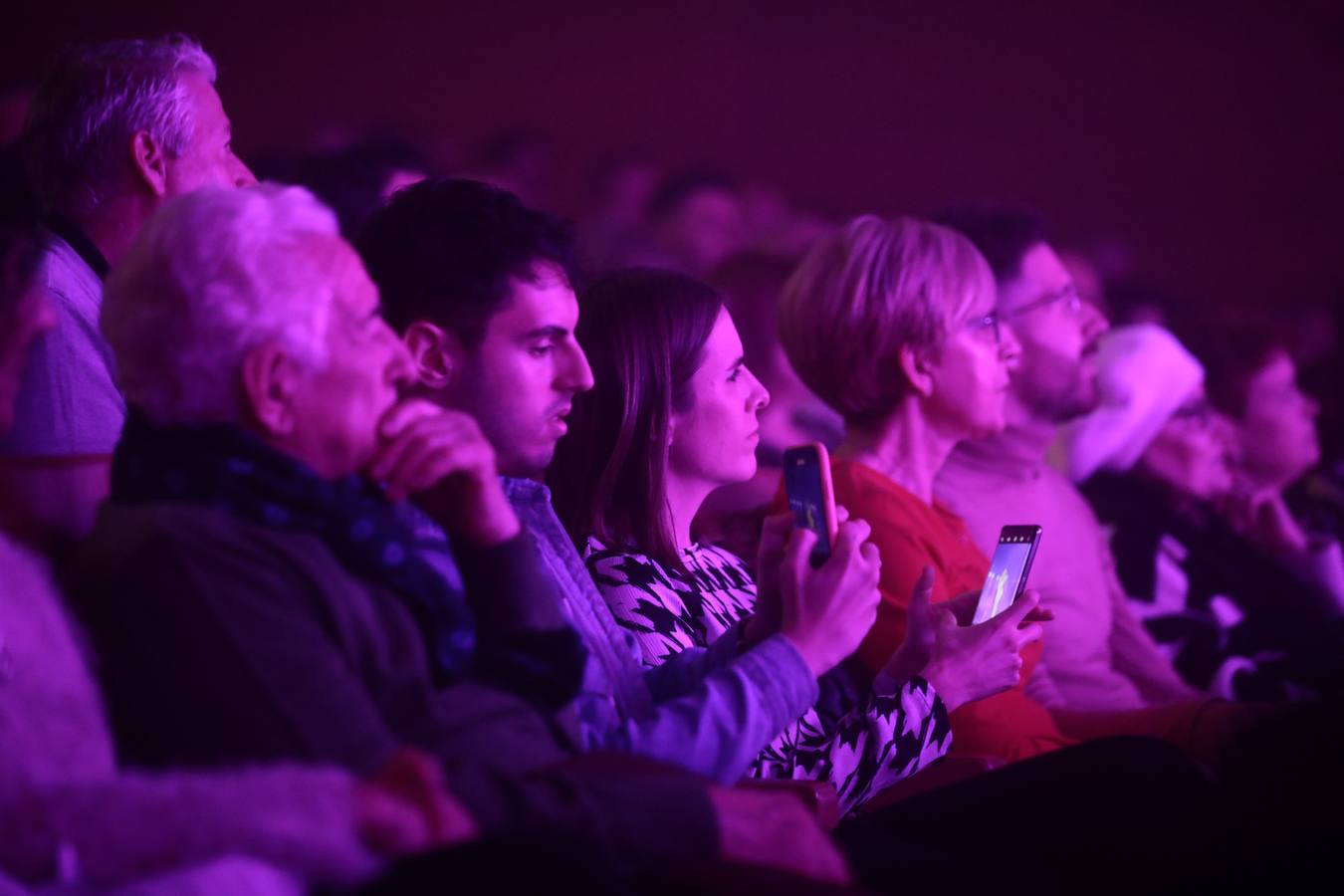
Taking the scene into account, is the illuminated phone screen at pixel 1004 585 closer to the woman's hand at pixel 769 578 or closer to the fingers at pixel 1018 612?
the fingers at pixel 1018 612

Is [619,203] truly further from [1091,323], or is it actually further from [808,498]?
[808,498]

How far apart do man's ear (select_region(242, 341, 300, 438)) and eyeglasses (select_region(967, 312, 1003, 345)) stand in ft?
4.72

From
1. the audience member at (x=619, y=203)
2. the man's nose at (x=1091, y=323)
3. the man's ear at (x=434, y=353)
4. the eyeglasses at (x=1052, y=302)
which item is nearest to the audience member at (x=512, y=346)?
the man's ear at (x=434, y=353)

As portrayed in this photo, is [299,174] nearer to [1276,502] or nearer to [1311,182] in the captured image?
[1276,502]

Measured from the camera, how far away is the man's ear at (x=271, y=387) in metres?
1.32

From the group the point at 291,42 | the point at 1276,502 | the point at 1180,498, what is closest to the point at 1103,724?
the point at 1180,498

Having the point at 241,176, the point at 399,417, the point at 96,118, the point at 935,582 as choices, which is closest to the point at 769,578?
the point at 935,582

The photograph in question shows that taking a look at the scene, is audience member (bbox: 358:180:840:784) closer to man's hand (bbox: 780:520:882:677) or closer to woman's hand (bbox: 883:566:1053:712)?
man's hand (bbox: 780:520:882:677)

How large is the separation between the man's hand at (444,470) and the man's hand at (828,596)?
367mm

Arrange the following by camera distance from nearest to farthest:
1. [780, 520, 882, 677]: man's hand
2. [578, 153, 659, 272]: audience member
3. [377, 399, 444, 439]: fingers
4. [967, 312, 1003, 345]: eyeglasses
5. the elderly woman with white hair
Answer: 1. [377, 399, 444, 439]: fingers
2. [780, 520, 882, 677]: man's hand
3. [967, 312, 1003, 345]: eyeglasses
4. the elderly woman with white hair
5. [578, 153, 659, 272]: audience member

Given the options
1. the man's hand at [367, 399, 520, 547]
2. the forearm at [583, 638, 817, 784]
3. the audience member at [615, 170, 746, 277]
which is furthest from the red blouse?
the audience member at [615, 170, 746, 277]

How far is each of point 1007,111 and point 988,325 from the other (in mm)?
6510

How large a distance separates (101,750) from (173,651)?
4.0 inches

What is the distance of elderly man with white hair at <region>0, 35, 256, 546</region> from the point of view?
75.8 inches
